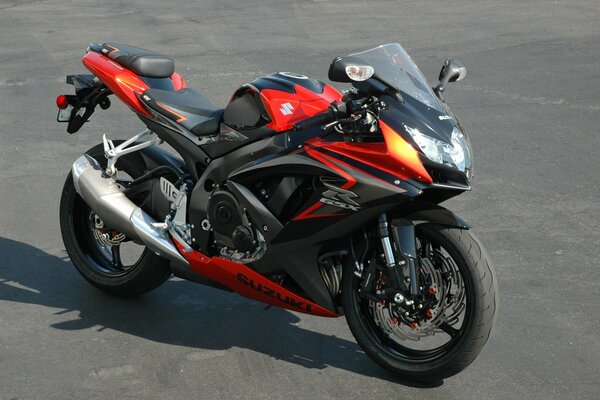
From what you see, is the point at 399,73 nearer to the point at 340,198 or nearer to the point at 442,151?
the point at 442,151

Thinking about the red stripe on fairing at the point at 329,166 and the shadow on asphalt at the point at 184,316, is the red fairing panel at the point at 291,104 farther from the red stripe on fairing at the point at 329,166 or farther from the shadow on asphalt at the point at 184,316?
the shadow on asphalt at the point at 184,316

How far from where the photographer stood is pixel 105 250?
6.83 m

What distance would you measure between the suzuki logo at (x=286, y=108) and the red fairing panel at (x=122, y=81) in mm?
959

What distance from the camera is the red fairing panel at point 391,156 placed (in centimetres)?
514

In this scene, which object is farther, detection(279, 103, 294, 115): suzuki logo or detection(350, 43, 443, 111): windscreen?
detection(279, 103, 294, 115): suzuki logo

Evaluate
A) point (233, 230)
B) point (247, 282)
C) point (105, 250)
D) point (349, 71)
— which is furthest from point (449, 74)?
point (105, 250)

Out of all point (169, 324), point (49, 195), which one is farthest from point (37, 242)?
point (169, 324)

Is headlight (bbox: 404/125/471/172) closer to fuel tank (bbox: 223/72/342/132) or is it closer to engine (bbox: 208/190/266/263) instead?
fuel tank (bbox: 223/72/342/132)

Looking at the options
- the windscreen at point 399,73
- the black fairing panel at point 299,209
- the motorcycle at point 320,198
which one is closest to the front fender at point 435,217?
the motorcycle at point 320,198

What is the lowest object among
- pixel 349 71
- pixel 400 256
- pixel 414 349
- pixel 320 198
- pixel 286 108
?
pixel 414 349

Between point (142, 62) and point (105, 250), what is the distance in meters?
1.23

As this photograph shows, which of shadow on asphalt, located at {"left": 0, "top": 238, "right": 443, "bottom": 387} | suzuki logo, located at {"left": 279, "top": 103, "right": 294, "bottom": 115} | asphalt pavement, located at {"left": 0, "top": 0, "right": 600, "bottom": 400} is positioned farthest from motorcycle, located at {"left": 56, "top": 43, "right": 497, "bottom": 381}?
asphalt pavement, located at {"left": 0, "top": 0, "right": 600, "bottom": 400}

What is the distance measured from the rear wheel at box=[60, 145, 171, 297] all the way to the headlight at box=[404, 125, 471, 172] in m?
1.92

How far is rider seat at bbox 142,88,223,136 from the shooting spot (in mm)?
6000
